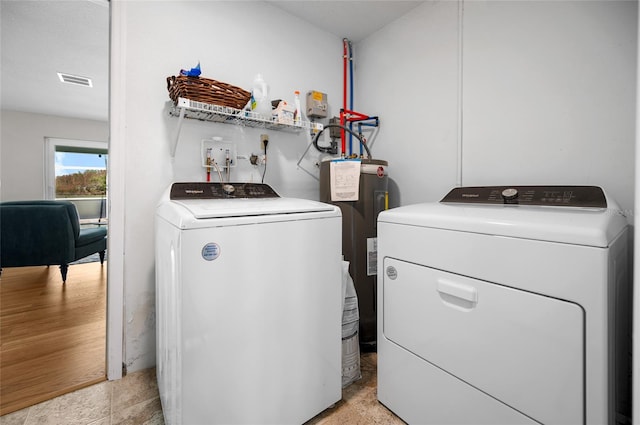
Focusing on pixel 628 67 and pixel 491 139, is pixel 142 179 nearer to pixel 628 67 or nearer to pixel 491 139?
pixel 491 139

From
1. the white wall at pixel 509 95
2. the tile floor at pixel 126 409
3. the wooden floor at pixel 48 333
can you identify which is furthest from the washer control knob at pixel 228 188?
the white wall at pixel 509 95

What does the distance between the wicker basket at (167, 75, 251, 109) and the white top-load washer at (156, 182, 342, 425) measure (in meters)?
0.56

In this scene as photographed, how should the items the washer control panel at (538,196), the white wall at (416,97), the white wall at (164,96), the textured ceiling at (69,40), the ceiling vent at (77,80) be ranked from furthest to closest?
the ceiling vent at (77,80) → the white wall at (416,97) → the textured ceiling at (69,40) → the white wall at (164,96) → the washer control panel at (538,196)

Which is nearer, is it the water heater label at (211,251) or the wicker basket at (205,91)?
the water heater label at (211,251)

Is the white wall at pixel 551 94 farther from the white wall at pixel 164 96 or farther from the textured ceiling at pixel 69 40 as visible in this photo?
the white wall at pixel 164 96

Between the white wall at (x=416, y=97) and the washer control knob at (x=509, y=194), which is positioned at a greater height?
the white wall at (x=416, y=97)

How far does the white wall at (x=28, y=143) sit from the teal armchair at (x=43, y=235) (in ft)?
0.36

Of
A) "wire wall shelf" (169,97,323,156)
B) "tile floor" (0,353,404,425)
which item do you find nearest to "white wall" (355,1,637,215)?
"wire wall shelf" (169,97,323,156)

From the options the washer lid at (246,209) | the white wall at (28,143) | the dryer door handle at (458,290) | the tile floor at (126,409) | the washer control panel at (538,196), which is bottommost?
the tile floor at (126,409)

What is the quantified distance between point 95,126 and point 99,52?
519mm

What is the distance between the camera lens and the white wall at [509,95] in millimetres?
1331

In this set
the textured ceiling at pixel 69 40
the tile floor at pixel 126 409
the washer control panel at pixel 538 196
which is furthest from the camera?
the textured ceiling at pixel 69 40

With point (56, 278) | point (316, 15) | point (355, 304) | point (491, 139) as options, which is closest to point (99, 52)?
point (316, 15)

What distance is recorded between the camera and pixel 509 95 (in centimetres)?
165
